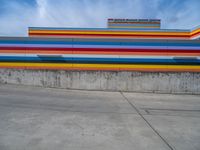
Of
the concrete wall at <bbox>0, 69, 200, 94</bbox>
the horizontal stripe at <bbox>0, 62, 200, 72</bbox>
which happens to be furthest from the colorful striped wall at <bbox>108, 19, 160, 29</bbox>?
the concrete wall at <bbox>0, 69, 200, 94</bbox>

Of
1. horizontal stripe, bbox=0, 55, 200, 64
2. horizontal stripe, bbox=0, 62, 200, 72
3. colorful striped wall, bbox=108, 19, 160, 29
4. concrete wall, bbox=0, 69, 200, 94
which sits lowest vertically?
concrete wall, bbox=0, 69, 200, 94

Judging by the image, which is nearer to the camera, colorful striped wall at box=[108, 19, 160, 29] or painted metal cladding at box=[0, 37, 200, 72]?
painted metal cladding at box=[0, 37, 200, 72]

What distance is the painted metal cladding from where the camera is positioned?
960 centimetres

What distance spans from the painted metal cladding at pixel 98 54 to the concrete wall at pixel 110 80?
0.45 meters

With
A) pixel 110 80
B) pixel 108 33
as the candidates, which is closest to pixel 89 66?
pixel 110 80

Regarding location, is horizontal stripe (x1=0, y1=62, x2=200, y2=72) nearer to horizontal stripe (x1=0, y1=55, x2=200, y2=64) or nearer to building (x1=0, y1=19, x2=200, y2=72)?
building (x1=0, y1=19, x2=200, y2=72)

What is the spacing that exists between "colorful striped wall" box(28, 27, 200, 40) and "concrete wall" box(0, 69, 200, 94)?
806 cm

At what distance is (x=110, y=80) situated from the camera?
939 cm

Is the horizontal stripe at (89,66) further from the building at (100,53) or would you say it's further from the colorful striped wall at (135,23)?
the colorful striped wall at (135,23)

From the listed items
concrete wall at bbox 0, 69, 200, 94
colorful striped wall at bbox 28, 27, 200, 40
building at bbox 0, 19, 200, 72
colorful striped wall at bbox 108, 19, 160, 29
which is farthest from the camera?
colorful striped wall at bbox 108, 19, 160, 29

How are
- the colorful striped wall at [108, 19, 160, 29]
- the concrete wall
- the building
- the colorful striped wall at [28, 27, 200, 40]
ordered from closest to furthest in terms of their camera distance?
the concrete wall, the building, the colorful striped wall at [28, 27, 200, 40], the colorful striped wall at [108, 19, 160, 29]

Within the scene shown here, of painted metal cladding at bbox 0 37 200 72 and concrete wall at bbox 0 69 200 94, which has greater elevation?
painted metal cladding at bbox 0 37 200 72

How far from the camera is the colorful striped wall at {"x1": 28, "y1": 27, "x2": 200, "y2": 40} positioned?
16219 millimetres

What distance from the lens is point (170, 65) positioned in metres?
9.57
